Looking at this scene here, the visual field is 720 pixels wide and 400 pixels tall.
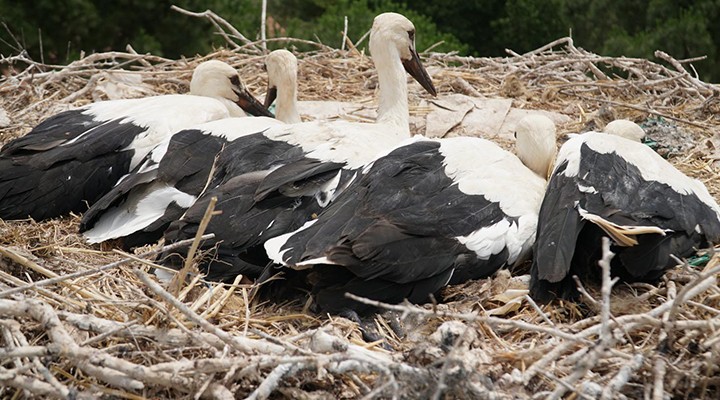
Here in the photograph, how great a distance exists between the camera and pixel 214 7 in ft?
35.4

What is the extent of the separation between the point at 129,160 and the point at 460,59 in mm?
2887

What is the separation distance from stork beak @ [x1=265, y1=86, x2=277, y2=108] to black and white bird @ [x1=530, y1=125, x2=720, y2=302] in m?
2.26

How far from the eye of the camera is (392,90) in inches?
246

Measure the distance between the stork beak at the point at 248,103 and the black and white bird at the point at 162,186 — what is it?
1.01 m

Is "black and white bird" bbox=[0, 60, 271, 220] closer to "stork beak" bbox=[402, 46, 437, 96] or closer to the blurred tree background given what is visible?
"stork beak" bbox=[402, 46, 437, 96]

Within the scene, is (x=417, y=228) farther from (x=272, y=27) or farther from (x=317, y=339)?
(x=272, y=27)

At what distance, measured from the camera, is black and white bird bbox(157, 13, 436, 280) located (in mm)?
4688

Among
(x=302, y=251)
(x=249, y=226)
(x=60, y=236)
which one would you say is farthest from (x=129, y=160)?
(x=302, y=251)

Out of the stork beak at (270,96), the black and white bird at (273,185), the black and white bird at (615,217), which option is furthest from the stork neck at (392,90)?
the black and white bird at (615,217)

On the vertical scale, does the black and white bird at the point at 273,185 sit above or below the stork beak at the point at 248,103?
above

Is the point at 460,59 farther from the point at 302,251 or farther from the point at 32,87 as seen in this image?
the point at 302,251

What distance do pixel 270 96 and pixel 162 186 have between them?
1559mm

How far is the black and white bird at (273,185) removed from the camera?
469cm

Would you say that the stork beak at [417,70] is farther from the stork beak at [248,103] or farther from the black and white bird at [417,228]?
the black and white bird at [417,228]
